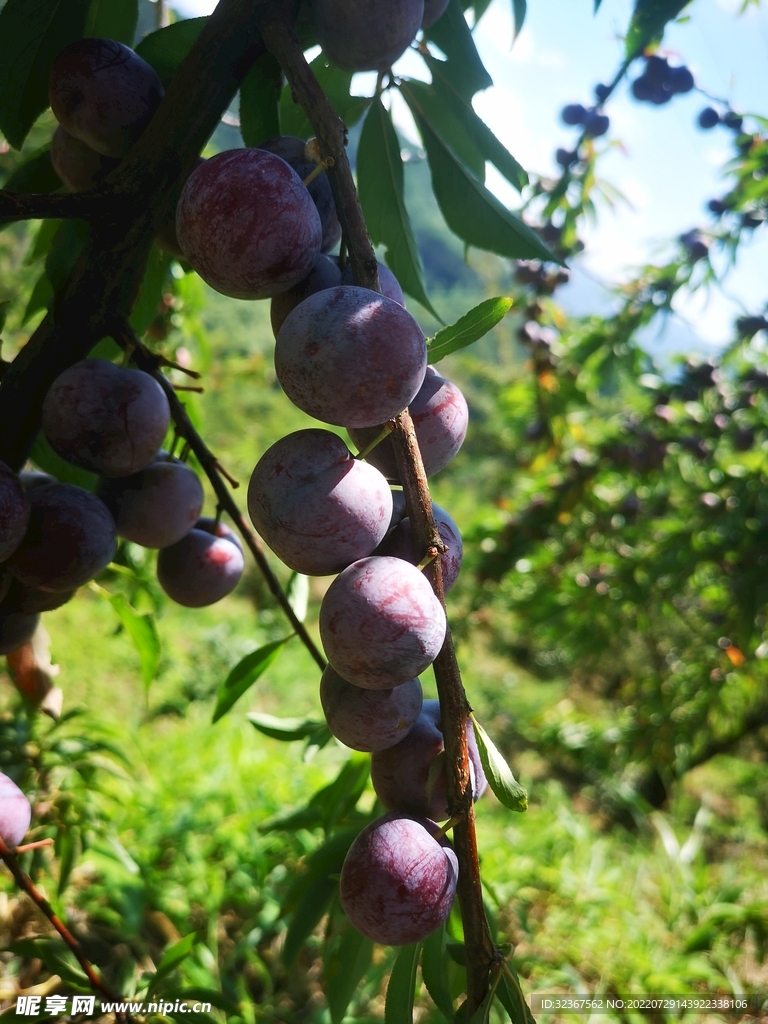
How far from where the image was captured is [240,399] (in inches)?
428

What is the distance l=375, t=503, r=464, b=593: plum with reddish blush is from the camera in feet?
1.61

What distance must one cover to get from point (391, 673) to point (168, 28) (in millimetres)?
562

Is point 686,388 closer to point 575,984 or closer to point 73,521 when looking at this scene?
point 575,984

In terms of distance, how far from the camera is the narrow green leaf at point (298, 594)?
0.83 m

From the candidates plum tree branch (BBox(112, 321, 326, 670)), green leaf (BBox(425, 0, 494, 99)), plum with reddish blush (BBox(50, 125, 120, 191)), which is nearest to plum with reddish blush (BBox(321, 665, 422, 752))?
plum tree branch (BBox(112, 321, 326, 670))

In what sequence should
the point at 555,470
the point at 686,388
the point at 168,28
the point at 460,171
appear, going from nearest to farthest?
the point at 168,28
the point at 460,171
the point at 686,388
the point at 555,470

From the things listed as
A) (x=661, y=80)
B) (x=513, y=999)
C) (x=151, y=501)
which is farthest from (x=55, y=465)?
(x=661, y=80)

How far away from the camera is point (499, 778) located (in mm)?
473

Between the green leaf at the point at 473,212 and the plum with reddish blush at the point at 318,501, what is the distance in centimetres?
31

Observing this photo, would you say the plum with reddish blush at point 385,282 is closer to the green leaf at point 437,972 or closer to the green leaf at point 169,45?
the green leaf at point 169,45

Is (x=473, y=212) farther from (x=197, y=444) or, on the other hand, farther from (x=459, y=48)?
(x=197, y=444)

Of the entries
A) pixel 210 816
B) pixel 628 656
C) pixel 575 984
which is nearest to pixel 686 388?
pixel 575 984

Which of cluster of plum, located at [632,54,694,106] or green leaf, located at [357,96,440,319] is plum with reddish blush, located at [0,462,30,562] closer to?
green leaf, located at [357,96,440,319]

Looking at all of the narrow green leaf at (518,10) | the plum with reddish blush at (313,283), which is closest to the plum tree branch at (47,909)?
the plum with reddish blush at (313,283)
